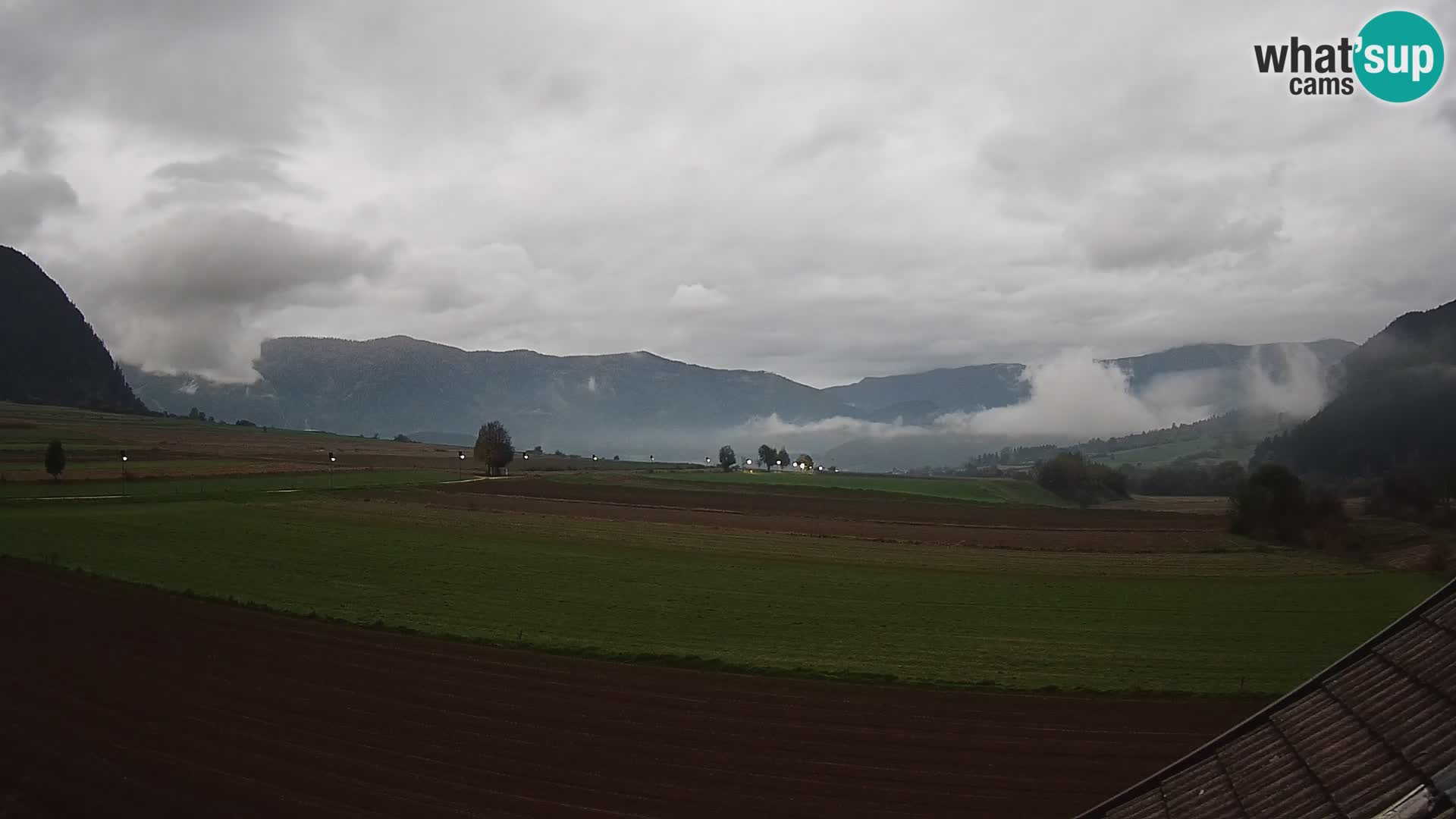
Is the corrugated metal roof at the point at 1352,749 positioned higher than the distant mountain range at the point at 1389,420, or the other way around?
the distant mountain range at the point at 1389,420

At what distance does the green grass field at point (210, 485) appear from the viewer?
2951 inches

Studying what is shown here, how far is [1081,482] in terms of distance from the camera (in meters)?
137

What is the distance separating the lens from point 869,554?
55500mm

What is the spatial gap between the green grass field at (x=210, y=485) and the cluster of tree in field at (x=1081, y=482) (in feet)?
317

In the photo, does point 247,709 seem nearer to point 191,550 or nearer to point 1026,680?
point 1026,680

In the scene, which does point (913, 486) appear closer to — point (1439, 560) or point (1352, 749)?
point (1439, 560)

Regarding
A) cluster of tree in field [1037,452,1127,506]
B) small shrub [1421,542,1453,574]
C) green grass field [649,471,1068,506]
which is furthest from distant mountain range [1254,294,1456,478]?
small shrub [1421,542,1453,574]

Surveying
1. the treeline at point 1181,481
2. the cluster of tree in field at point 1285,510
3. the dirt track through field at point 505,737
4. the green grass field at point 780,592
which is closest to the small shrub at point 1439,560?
the green grass field at point 780,592

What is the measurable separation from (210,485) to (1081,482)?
122 m

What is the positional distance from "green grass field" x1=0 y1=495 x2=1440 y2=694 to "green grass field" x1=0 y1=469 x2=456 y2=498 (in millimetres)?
13454

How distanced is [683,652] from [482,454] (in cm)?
10955

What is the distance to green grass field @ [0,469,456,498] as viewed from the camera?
246 feet

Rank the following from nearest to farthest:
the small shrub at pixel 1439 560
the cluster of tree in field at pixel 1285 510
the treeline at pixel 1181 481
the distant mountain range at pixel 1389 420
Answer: the small shrub at pixel 1439 560
the cluster of tree in field at pixel 1285 510
the distant mountain range at pixel 1389 420
the treeline at pixel 1181 481

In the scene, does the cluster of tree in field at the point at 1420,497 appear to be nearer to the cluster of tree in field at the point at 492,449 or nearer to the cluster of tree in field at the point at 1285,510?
the cluster of tree in field at the point at 1285,510
